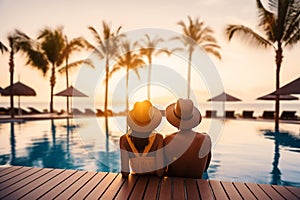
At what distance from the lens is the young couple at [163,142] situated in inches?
106

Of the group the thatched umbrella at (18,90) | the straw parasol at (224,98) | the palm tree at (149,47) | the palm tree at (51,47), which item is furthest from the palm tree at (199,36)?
the thatched umbrella at (18,90)

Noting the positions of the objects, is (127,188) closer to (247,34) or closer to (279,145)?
(279,145)

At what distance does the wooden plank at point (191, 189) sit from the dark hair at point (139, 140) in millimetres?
652

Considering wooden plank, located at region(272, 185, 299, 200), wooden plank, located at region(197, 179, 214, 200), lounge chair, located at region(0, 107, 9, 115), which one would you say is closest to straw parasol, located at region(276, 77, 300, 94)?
wooden plank, located at region(272, 185, 299, 200)

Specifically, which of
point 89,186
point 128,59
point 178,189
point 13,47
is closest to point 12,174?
point 89,186

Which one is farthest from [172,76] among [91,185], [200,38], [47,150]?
[200,38]

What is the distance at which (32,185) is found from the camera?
2.86m

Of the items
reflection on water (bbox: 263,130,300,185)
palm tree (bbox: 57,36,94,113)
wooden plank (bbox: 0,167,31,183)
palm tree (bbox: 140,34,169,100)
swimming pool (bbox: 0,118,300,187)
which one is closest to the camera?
wooden plank (bbox: 0,167,31,183)

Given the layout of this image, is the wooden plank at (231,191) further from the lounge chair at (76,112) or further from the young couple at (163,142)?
the lounge chair at (76,112)

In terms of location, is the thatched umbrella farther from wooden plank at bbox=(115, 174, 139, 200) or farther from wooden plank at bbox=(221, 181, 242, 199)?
wooden plank at bbox=(221, 181, 242, 199)

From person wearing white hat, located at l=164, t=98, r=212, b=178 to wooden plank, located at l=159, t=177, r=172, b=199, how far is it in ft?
0.78

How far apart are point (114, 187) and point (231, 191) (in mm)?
1301

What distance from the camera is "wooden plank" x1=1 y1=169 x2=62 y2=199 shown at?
2.54 meters

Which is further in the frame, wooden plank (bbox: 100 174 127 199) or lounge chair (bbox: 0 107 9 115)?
lounge chair (bbox: 0 107 9 115)
